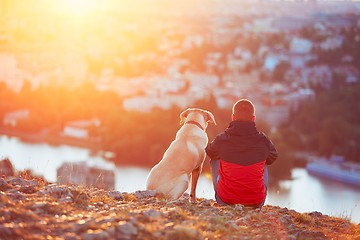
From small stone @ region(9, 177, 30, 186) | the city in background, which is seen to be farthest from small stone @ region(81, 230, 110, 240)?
the city in background

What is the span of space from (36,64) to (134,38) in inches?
945

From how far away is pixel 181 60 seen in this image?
58.5 meters

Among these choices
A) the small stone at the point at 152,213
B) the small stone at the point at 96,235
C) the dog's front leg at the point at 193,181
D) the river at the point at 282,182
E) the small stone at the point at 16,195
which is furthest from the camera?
the river at the point at 282,182

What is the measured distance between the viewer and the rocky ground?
2.31 meters

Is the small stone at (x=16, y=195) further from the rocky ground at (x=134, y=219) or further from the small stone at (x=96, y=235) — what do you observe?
the small stone at (x=96, y=235)

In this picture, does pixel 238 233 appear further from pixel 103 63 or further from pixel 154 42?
pixel 154 42

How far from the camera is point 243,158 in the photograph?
3.31 m

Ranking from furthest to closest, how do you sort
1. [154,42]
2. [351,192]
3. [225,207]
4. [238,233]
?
[154,42]
[351,192]
[225,207]
[238,233]

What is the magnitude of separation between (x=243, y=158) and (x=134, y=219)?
990 millimetres

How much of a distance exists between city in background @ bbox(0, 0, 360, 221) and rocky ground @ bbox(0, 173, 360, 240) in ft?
59.6

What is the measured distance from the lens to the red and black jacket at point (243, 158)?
3.31 m

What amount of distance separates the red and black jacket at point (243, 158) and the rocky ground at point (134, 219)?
4.0 inches

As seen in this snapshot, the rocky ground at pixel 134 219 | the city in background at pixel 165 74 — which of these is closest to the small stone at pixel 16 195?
the rocky ground at pixel 134 219

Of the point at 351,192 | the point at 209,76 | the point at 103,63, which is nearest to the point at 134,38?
the point at 103,63
